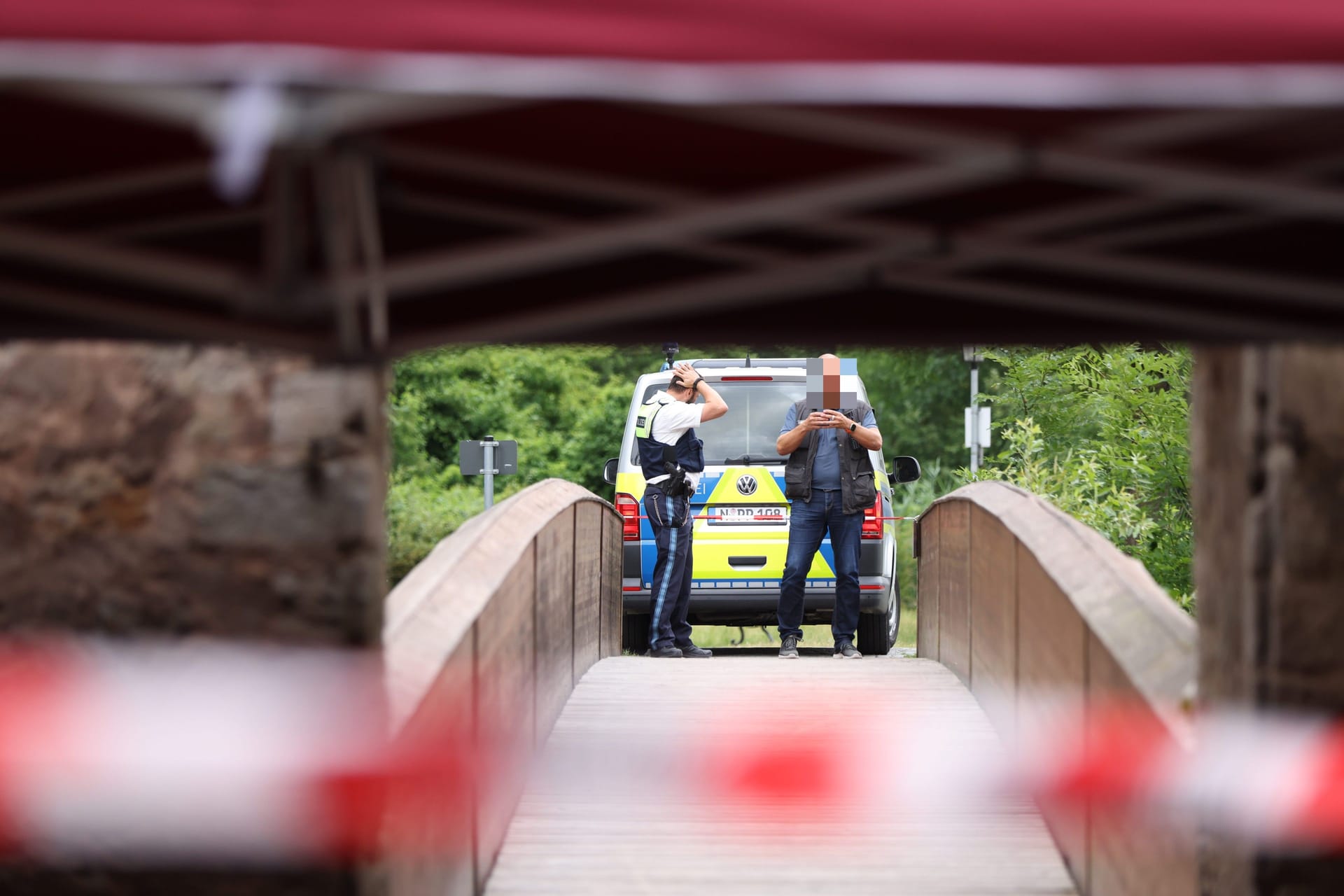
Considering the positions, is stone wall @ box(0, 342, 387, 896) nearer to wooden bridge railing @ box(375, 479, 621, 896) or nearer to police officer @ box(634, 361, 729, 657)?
wooden bridge railing @ box(375, 479, 621, 896)

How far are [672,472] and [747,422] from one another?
177cm

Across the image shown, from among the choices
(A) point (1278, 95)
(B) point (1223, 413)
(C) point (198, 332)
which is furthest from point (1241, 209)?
(C) point (198, 332)

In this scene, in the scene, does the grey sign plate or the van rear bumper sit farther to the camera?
the grey sign plate

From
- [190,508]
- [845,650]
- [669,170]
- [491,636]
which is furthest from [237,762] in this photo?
[845,650]

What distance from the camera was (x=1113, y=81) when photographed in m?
2.33

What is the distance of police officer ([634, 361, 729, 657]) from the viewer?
29.8 ft

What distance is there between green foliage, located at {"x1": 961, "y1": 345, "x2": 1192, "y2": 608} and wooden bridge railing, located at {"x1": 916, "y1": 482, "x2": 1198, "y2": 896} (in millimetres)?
5277

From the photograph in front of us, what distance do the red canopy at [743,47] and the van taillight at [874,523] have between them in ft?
27.0

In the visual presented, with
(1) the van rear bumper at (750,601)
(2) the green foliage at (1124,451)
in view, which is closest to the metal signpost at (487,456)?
(2) the green foliage at (1124,451)

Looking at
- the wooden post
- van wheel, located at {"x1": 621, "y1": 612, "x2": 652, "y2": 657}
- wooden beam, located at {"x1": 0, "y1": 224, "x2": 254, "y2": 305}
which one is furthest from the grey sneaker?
wooden beam, located at {"x1": 0, "y1": 224, "x2": 254, "y2": 305}

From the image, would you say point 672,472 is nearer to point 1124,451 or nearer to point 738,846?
point 738,846

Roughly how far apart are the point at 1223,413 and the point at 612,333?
1352 millimetres

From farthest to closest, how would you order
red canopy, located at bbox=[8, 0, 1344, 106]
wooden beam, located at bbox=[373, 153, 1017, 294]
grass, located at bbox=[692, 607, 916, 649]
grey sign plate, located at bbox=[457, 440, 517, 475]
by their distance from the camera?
grass, located at bbox=[692, 607, 916, 649] < grey sign plate, located at bbox=[457, 440, 517, 475] < wooden beam, located at bbox=[373, 153, 1017, 294] < red canopy, located at bbox=[8, 0, 1344, 106]

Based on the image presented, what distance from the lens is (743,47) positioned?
2.31m
